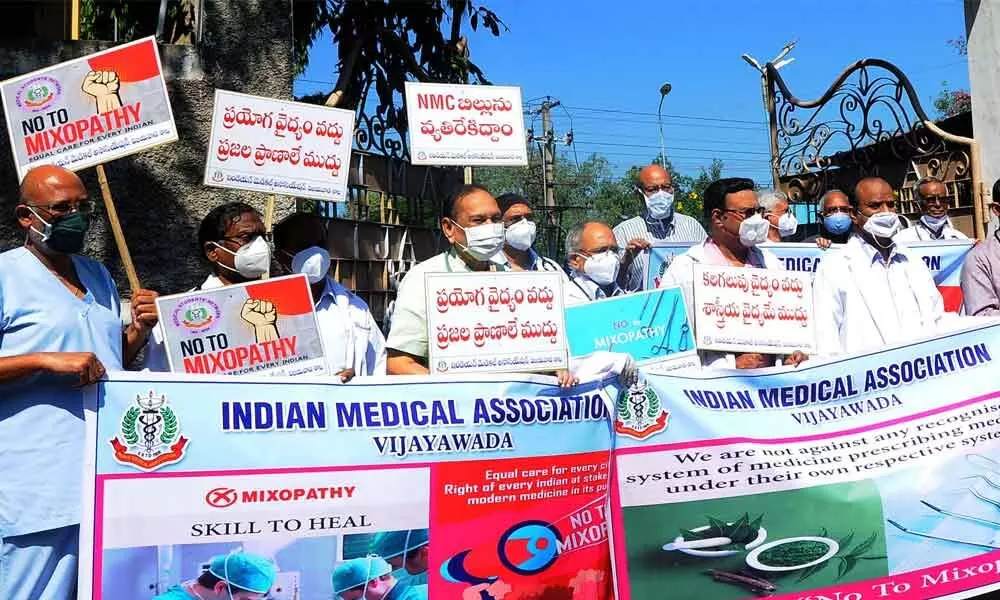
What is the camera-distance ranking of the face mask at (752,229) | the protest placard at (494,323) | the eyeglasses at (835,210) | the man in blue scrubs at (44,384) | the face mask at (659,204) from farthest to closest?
the eyeglasses at (835,210), the face mask at (659,204), the face mask at (752,229), the protest placard at (494,323), the man in blue scrubs at (44,384)

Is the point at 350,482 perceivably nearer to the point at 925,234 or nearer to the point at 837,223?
the point at 837,223

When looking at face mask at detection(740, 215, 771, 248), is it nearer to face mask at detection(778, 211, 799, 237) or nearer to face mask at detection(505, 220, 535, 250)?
face mask at detection(505, 220, 535, 250)

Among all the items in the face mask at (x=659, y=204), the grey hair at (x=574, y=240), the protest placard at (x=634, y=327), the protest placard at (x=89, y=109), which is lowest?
the protest placard at (x=634, y=327)

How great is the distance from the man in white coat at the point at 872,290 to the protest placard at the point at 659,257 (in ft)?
3.37

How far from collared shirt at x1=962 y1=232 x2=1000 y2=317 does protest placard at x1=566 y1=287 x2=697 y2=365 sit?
182 cm

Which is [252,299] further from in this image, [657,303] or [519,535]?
[657,303]

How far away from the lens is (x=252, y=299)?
12.0 feet

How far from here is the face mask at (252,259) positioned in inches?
156

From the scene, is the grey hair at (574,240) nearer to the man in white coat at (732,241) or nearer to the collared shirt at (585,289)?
the collared shirt at (585,289)

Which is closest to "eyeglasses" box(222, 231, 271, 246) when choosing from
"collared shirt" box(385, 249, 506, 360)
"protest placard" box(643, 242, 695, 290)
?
"collared shirt" box(385, 249, 506, 360)

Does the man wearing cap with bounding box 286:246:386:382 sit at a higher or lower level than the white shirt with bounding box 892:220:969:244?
lower

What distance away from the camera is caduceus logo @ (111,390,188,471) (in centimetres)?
328

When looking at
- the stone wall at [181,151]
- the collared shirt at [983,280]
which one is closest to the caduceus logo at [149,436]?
the stone wall at [181,151]

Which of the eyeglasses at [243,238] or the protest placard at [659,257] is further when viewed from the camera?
the protest placard at [659,257]
